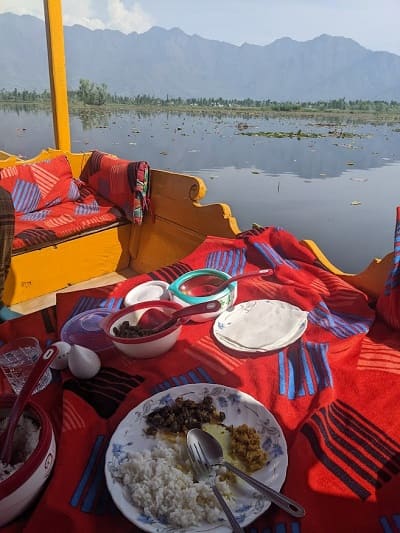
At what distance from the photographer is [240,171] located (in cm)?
407

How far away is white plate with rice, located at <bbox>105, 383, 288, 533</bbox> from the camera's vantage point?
57 centimetres

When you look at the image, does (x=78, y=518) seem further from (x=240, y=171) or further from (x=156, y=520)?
(x=240, y=171)

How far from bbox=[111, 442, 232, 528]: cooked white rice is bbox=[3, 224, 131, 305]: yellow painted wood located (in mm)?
1854

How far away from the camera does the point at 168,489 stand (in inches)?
23.4

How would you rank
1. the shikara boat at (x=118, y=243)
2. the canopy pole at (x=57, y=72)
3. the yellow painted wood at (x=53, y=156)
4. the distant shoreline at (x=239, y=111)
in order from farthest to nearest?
the distant shoreline at (x=239, y=111)
the canopy pole at (x=57, y=72)
the yellow painted wood at (x=53, y=156)
the shikara boat at (x=118, y=243)

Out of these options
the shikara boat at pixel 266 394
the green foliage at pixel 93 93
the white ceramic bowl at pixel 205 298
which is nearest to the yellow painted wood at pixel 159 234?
the shikara boat at pixel 266 394

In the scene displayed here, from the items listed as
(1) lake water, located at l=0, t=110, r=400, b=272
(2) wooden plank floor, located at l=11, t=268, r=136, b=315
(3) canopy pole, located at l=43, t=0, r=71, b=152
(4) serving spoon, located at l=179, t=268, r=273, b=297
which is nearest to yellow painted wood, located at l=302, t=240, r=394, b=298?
(4) serving spoon, located at l=179, t=268, r=273, b=297

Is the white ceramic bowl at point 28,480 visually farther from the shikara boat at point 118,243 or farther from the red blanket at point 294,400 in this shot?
the shikara boat at point 118,243

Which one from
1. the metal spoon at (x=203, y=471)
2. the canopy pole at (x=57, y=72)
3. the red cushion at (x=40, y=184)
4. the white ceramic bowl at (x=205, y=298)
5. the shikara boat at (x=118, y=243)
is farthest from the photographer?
the canopy pole at (x=57, y=72)

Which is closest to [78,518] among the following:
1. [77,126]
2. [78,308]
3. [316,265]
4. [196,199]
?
[78,308]

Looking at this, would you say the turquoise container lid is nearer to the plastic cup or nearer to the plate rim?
the plate rim

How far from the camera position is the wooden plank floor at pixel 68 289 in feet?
7.38

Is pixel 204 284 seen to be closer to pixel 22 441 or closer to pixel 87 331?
pixel 87 331

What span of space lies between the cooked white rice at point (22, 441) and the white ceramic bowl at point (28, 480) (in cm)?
2
